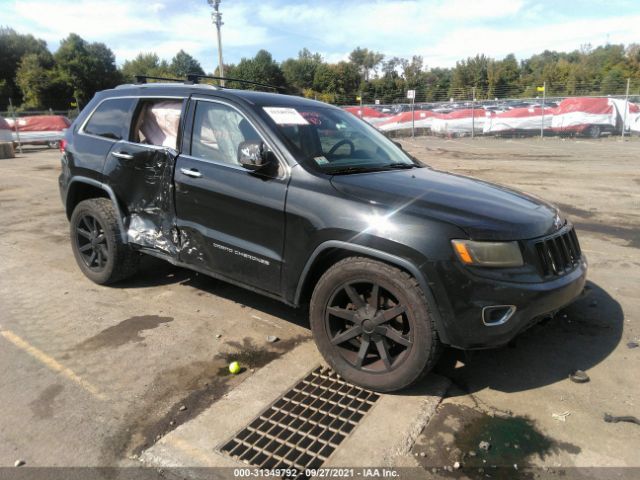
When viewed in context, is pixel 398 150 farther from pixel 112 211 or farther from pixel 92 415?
pixel 92 415

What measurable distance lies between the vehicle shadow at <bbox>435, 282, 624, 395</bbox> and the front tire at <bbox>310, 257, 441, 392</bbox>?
1.65 feet

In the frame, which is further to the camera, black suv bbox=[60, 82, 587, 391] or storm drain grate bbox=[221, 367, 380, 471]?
black suv bbox=[60, 82, 587, 391]

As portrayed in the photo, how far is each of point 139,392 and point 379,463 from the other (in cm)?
155

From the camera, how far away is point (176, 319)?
4102mm

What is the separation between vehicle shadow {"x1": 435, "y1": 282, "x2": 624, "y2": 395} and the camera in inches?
126

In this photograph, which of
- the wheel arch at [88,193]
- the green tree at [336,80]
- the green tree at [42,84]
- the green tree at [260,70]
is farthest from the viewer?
the green tree at [336,80]

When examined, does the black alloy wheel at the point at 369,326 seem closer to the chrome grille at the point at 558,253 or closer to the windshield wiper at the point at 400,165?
the chrome grille at the point at 558,253

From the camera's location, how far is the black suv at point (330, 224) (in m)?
2.73

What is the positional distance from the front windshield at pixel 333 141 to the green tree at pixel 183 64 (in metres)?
109

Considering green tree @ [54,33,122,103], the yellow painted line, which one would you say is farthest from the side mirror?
green tree @ [54,33,122,103]

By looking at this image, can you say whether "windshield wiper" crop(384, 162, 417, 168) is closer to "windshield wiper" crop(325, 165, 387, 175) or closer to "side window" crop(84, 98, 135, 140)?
"windshield wiper" crop(325, 165, 387, 175)

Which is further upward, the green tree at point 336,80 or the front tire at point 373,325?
the green tree at point 336,80

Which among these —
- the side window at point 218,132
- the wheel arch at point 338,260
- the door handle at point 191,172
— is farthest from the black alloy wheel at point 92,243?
the wheel arch at point 338,260

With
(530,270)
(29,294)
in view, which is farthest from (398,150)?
(29,294)
